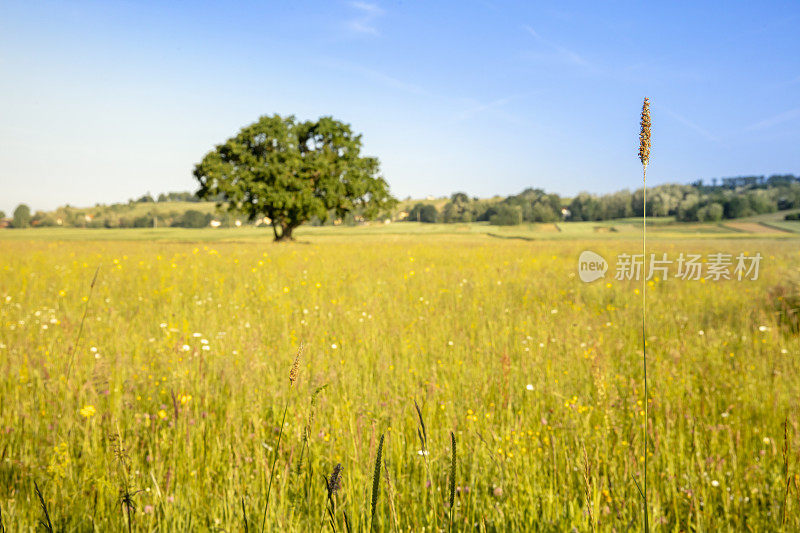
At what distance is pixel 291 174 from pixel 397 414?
108 feet

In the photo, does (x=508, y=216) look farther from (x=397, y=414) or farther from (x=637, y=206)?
(x=397, y=414)

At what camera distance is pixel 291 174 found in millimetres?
33969

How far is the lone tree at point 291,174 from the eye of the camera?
110 feet

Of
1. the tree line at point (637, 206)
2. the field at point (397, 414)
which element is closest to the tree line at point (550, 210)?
the tree line at point (637, 206)

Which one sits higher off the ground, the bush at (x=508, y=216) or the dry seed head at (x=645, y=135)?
the bush at (x=508, y=216)

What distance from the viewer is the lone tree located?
33.5 m

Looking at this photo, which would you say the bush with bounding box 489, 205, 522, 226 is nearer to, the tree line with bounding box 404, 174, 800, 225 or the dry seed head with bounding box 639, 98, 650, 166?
the tree line with bounding box 404, 174, 800, 225

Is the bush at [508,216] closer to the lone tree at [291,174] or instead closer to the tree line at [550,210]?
the tree line at [550,210]

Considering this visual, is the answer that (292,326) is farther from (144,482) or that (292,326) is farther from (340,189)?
(340,189)

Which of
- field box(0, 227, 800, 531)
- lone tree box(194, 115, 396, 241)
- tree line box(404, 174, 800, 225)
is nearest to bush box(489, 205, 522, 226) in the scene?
tree line box(404, 174, 800, 225)

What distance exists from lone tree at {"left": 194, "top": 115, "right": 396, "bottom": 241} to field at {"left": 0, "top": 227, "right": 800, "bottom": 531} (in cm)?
2724

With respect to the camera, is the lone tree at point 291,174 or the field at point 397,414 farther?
the lone tree at point 291,174

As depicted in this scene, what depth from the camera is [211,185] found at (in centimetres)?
3347

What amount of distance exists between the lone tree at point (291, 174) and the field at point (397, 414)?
1072 inches
